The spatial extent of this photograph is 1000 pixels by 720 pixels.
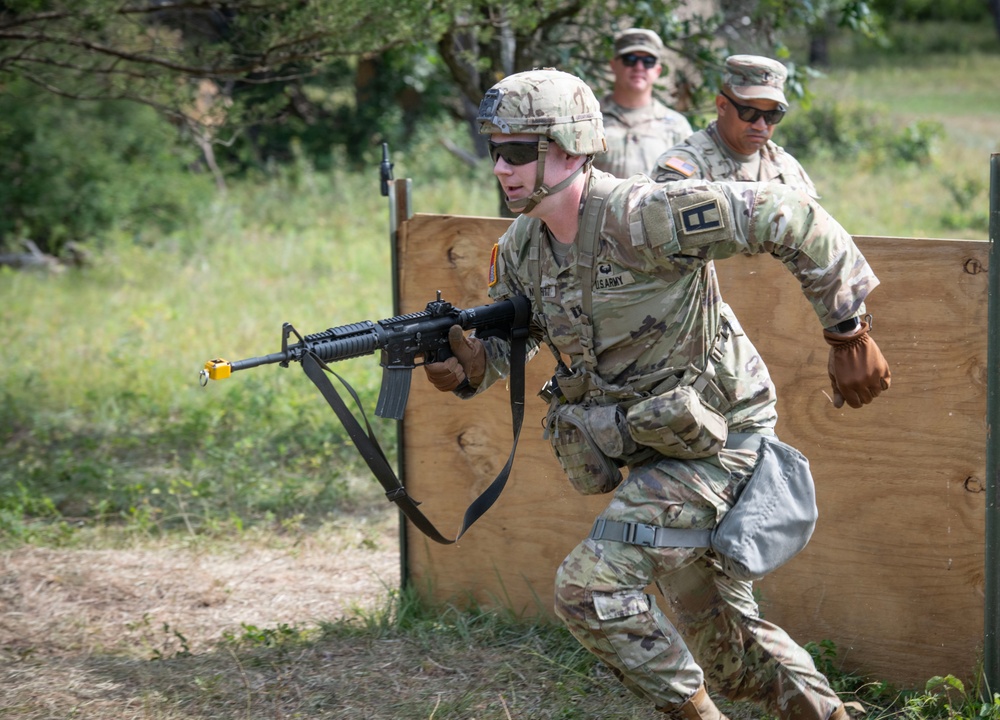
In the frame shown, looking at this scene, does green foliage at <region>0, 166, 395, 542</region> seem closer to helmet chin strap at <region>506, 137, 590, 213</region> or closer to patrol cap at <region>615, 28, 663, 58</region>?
patrol cap at <region>615, 28, 663, 58</region>

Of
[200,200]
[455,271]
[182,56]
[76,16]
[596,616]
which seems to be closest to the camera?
[596,616]

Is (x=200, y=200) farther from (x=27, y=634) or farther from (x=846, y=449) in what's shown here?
(x=846, y=449)

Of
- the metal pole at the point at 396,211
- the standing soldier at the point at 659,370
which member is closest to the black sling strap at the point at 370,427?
the standing soldier at the point at 659,370

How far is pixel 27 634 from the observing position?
441 centimetres

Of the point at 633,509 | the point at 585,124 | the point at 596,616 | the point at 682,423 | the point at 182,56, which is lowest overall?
the point at 596,616

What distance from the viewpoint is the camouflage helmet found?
2.79 m

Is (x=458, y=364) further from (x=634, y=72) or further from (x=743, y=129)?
(x=634, y=72)

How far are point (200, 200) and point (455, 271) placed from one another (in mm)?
9340

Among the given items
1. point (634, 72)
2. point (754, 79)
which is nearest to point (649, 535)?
point (754, 79)

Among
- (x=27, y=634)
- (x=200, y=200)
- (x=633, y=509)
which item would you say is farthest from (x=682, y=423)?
(x=200, y=200)

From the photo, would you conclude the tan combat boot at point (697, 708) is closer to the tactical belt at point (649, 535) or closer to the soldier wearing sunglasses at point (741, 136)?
the tactical belt at point (649, 535)

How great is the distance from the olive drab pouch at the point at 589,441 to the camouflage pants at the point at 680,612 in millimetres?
94

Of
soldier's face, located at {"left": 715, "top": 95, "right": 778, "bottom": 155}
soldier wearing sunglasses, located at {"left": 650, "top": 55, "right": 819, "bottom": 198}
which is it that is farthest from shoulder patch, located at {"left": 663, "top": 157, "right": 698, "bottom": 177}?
soldier's face, located at {"left": 715, "top": 95, "right": 778, "bottom": 155}

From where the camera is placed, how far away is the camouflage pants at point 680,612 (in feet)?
9.03
